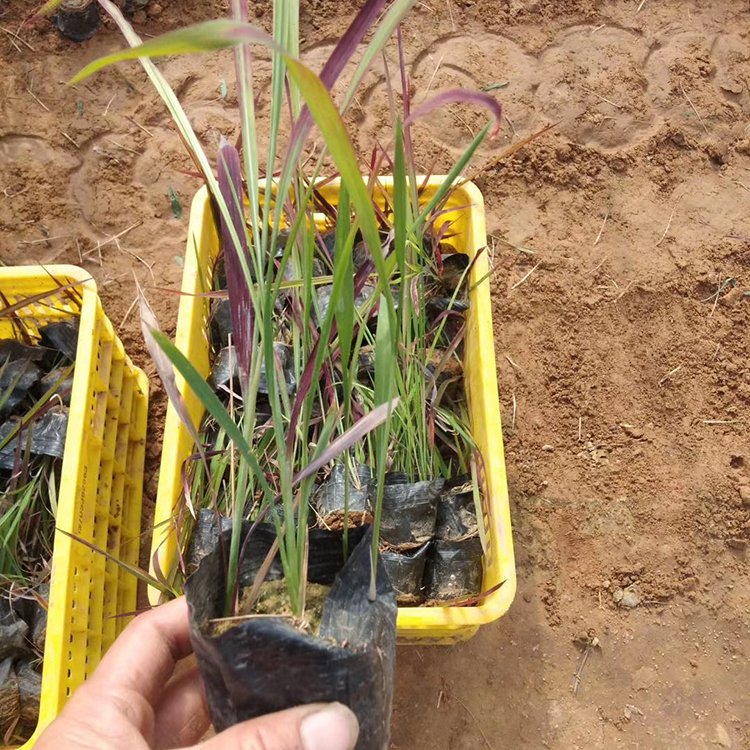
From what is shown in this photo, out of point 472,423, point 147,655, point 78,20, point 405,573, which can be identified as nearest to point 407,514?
point 405,573

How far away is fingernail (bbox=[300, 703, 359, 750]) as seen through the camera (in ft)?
1.96

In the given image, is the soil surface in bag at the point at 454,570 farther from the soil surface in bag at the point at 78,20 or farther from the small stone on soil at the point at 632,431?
the soil surface in bag at the point at 78,20

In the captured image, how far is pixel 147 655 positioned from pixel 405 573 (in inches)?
13.7

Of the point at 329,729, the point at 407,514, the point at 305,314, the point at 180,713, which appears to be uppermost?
the point at 305,314

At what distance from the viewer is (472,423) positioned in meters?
1.07

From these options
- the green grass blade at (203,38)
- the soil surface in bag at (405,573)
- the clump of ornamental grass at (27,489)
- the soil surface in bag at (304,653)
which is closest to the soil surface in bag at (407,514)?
the soil surface in bag at (405,573)

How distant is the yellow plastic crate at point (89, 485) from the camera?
98cm

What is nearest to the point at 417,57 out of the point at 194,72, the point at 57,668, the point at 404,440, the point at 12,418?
the point at 194,72

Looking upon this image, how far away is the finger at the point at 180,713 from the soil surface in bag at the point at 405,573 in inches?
11.0

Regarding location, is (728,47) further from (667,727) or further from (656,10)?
(667,727)

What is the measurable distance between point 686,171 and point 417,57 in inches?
28.4

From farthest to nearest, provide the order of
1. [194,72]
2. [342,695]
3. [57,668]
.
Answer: [194,72], [57,668], [342,695]

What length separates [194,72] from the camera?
174 cm

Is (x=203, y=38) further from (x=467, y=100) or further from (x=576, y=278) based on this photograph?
(x=576, y=278)
